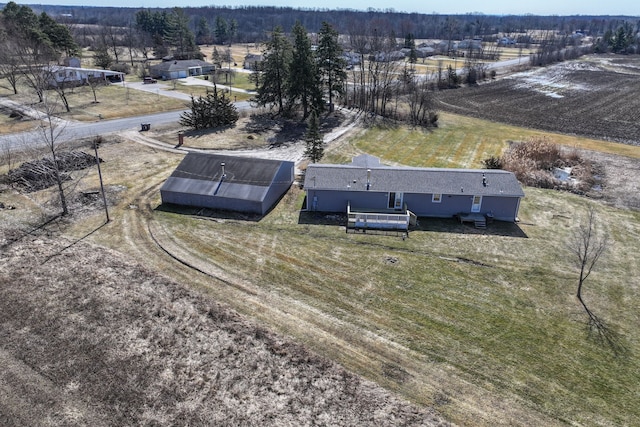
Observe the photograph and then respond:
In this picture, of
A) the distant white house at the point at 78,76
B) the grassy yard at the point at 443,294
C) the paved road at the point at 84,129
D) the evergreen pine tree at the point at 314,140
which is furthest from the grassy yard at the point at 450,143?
the distant white house at the point at 78,76

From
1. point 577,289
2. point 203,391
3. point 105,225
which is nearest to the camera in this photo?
point 203,391

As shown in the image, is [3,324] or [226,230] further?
[226,230]

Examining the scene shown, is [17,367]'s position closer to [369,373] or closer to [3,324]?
[3,324]

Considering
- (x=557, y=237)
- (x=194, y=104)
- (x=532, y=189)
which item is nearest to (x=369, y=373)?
(x=557, y=237)

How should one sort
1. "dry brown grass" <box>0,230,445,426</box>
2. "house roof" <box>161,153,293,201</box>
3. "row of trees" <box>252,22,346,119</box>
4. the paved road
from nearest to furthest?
"dry brown grass" <box>0,230,445,426</box> < "house roof" <box>161,153,293,201</box> < the paved road < "row of trees" <box>252,22,346,119</box>

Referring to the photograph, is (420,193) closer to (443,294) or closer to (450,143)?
(443,294)

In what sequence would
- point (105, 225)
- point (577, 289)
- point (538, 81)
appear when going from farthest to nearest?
point (538, 81) < point (105, 225) < point (577, 289)

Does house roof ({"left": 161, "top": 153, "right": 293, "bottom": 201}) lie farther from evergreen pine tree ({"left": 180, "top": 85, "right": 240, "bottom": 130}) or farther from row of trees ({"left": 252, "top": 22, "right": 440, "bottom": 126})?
row of trees ({"left": 252, "top": 22, "right": 440, "bottom": 126})

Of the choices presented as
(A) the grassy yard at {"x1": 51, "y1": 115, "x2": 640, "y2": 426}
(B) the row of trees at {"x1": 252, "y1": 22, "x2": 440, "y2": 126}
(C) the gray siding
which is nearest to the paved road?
(B) the row of trees at {"x1": 252, "y1": 22, "x2": 440, "y2": 126}
